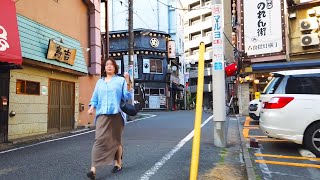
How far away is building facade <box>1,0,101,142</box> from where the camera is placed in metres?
10.2

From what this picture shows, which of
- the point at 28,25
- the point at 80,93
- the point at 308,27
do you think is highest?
the point at 308,27

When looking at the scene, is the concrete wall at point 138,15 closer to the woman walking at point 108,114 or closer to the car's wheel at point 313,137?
the car's wheel at point 313,137

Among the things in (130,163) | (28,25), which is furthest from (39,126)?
(130,163)

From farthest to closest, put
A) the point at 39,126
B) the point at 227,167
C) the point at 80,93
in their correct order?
the point at 80,93 < the point at 39,126 < the point at 227,167

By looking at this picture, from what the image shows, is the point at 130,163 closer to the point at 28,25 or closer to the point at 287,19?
the point at 28,25

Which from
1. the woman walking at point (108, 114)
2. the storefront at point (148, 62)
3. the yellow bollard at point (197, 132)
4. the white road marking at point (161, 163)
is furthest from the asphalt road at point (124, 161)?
the storefront at point (148, 62)

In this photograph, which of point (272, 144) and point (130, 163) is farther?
point (272, 144)

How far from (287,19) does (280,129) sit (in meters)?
13.1

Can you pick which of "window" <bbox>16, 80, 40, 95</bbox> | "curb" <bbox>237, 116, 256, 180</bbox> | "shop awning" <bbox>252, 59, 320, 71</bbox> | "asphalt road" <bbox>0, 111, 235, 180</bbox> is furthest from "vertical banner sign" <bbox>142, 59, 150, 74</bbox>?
"curb" <bbox>237, 116, 256, 180</bbox>

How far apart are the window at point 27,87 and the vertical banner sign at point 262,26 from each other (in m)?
13.1

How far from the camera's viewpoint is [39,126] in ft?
37.1

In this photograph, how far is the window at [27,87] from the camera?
1032 cm

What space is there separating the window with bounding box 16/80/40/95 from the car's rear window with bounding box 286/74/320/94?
813cm

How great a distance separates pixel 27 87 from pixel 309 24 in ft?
48.1
